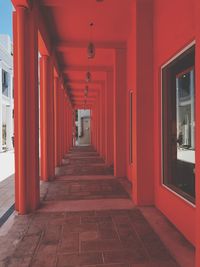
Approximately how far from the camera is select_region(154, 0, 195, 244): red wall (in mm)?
3189

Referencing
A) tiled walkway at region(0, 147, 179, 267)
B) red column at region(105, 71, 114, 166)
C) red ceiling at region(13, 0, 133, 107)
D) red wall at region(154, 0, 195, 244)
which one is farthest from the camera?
red column at region(105, 71, 114, 166)

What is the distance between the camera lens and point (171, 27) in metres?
3.77

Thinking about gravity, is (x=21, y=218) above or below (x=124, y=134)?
below

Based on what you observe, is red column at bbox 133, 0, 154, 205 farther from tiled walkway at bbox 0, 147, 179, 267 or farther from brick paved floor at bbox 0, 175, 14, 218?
brick paved floor at bbox 0, 175, 14, 218

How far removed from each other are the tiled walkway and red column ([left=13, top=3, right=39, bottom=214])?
0.38 m

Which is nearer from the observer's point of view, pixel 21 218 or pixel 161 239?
pixel 161 239

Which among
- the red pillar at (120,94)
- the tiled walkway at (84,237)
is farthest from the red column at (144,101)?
the red pillar at (120,94)

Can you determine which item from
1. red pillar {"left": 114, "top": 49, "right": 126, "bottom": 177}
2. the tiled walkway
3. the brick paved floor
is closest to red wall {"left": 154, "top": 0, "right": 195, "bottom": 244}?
the tiled walkway

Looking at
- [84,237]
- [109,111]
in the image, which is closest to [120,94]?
[109,111]

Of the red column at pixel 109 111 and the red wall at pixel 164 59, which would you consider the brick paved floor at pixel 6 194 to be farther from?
the red column at pixel 109 111

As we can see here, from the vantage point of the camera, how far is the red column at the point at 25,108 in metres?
4.27

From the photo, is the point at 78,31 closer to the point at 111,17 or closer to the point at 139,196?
the point at 111,17

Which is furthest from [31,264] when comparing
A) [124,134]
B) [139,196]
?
[124,134]

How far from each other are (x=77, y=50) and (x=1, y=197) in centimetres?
433
